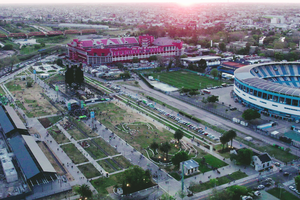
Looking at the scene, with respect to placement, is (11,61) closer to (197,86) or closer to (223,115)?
(197,86)

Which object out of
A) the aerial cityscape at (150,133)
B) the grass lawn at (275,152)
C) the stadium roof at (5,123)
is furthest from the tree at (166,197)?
the stadium roof at (5,123)

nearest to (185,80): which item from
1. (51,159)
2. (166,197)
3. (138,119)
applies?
(138,119)

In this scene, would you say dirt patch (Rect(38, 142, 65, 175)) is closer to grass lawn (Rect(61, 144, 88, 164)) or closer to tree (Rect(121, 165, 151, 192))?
grass lawn (Rect(61, 144, 88, 164))

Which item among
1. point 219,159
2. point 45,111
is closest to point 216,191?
point 219,159

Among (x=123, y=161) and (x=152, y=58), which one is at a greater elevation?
(x=152, y=58)

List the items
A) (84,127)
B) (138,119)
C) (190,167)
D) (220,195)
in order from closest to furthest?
(220,195) → (190,167) → (84,127) → (138,119)

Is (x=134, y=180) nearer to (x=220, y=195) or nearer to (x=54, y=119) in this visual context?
(x=220, y=195)
